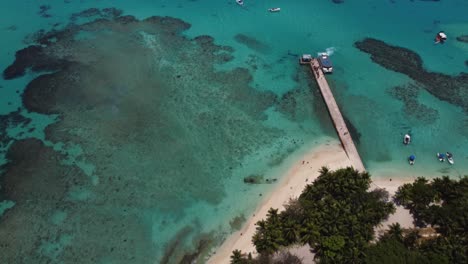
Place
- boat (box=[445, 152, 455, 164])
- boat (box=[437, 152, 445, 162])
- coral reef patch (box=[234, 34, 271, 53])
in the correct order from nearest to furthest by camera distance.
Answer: boat (box=[445, 152, 455, 164]) → boat (box=[437, 152, 445, 162]) → coral reef patch (box=[234, 34, 271, 53])

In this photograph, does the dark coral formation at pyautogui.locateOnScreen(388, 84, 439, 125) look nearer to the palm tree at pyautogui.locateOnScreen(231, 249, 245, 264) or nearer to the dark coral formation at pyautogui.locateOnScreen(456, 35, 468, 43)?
the dark coral formation at pyautogui.locateOnScreen(456, 35, 468, 43)

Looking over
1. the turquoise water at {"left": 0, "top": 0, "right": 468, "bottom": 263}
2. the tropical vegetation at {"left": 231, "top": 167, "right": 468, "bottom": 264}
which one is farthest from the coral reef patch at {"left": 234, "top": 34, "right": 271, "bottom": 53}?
the tropical vegetation at {"left": 231, "top": 167, "right": 468, "bottom": 264}

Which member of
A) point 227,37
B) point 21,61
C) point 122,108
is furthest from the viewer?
point 227,37

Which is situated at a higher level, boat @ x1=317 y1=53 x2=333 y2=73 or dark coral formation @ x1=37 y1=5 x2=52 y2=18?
dark coral formation @ x1=37 y1=5 x2=52 y2=18

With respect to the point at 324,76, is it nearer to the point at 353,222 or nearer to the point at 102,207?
the point at 353,222

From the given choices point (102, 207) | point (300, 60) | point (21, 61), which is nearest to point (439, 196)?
point (300, 60)

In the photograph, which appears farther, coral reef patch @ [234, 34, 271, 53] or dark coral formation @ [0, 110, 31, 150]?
coral reef patch @ [234, 34, 271, 53]

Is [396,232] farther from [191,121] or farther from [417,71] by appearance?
[417,71]
